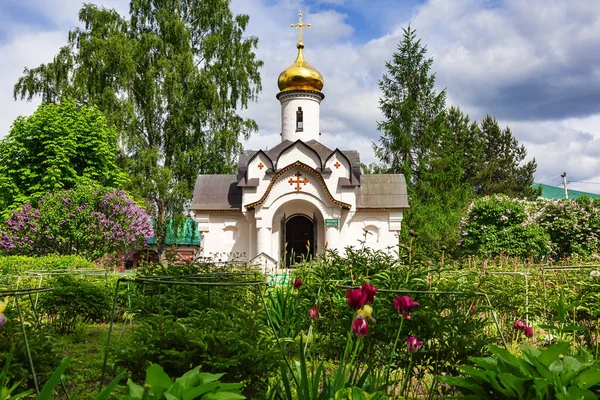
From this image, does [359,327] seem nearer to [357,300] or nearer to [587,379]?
[357,300]

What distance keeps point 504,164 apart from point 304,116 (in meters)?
20.5

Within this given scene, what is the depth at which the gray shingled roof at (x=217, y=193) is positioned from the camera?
1805cm

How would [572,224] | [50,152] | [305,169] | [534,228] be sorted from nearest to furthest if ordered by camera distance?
[534,228] → [572,224] → [305,169] → [50,152]

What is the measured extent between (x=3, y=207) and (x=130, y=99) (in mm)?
6034

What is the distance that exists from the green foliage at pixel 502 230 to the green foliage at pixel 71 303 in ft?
41.6

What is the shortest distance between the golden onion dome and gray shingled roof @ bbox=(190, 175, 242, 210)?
425cm

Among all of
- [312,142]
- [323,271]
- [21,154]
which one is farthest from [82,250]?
[323,271]

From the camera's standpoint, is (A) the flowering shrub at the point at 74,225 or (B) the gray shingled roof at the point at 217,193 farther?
(B) the gray shingled roof at the point at 217,193

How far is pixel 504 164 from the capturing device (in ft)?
114

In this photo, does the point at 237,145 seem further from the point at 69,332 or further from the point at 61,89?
the point at 69,332

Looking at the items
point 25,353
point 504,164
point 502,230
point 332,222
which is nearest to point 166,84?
point 332,222

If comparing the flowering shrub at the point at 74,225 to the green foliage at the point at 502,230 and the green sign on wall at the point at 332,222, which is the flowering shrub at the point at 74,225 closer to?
the green sign on wall at the point at 332,222

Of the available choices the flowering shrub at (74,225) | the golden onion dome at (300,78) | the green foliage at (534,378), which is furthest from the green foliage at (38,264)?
the golden onion dome at (300,78)

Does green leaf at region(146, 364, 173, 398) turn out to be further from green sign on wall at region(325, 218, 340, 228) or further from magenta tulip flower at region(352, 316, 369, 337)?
green sign on wall at region(325, 218, 340, 228)
